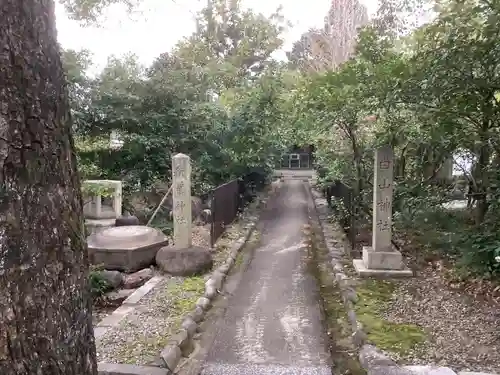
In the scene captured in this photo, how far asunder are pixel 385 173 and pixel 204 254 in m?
2.91

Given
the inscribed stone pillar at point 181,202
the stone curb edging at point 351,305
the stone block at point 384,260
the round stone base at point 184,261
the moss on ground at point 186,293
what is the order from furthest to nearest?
the inscribed stone pillar at point 181,202 < the round stone base at point 184,261 < the stone block at point 384,260 < the moss on ground at point 186,293 < the stone curb edging at point 351,305

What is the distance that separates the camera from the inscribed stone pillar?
668 cm

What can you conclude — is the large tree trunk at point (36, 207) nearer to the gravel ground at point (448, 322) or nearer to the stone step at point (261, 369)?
the stone step at point (261, 369)

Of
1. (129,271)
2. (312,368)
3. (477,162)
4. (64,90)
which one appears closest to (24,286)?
(64,90)

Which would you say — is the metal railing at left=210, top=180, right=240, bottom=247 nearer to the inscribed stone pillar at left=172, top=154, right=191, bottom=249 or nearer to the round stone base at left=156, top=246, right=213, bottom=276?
the inscribed stone pillar at left=172, top=154, right=191, bottom=249

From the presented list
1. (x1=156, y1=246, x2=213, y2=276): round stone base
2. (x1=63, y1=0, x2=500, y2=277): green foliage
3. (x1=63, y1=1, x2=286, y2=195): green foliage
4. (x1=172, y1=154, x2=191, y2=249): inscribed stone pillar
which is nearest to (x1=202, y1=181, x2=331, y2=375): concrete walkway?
(x1=156, y1=246, x2=213, y2=276): round stone base

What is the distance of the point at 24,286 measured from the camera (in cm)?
146

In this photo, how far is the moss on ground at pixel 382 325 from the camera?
390cm

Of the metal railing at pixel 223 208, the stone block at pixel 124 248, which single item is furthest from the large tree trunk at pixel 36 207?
the metal railing at pixel 223 208

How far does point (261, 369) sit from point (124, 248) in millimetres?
3860

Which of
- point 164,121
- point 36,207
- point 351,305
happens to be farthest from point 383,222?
point 164,121

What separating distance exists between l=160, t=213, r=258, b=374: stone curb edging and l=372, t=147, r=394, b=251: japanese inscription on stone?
7.65 ft

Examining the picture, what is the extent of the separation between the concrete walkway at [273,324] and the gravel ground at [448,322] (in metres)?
0.87

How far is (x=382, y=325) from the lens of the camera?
4.37 meters
